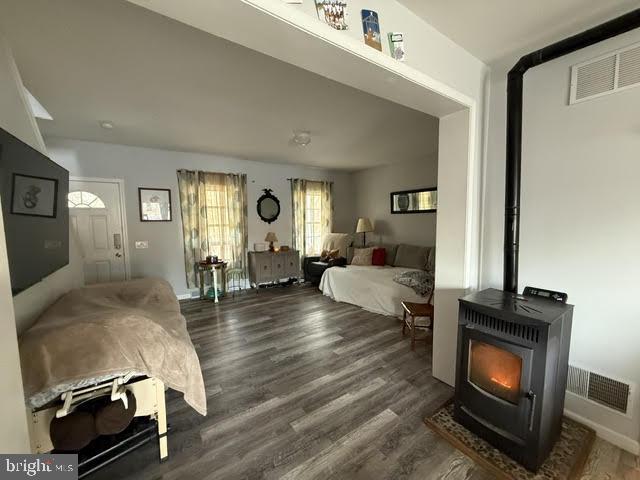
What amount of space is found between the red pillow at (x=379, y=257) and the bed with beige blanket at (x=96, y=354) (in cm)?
376

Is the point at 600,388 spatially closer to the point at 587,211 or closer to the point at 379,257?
the point at 587,211

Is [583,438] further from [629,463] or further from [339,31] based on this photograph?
[339,31]

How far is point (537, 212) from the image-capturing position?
1728mm

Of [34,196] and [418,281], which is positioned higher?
[34,196]

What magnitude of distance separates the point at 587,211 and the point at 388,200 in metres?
4.12

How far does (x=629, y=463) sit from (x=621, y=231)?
4.13 feet

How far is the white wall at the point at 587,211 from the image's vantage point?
143 cm

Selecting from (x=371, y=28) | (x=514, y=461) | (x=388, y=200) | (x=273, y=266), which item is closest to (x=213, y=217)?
(x=273, y=266)

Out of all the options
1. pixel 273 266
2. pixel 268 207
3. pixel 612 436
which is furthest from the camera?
pixel 268 207

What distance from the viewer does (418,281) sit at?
137 inches

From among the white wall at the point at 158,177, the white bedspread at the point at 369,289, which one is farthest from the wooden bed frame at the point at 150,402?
the white wall at the point at 158,177

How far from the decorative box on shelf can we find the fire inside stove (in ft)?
12.7

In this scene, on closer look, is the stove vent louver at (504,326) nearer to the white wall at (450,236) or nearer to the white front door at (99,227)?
the white wall at (450,236)

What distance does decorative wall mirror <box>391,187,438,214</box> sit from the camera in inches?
188
